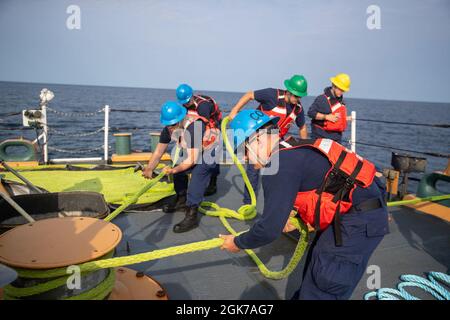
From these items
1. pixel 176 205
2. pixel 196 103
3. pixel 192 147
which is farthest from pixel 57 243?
pixel 196 103

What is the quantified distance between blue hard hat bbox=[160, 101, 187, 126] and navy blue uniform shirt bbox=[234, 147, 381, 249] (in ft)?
7.46

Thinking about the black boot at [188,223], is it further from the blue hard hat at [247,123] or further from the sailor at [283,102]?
the blue hard hat at [247,123]

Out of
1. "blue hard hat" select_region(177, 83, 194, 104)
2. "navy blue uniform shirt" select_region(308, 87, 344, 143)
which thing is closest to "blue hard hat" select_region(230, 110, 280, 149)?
"blue hard hat" select_region(177, 83, 194, 104)

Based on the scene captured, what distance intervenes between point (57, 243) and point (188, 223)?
7.11 ft

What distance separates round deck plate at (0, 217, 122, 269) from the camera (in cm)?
192

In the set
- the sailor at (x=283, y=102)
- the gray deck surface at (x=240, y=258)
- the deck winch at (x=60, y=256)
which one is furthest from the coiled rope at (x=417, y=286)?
the sailor at (x=283, y=102)

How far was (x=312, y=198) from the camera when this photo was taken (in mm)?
2014

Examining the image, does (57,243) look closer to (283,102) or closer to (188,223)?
(188,223)

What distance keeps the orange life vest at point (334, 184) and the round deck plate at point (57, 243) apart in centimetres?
126

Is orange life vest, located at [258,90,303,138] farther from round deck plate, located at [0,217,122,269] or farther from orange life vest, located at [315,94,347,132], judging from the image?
round deck plate, located at [0,217,122,269]

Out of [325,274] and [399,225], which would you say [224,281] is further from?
[399,225]

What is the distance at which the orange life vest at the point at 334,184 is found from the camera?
6.46 ft
